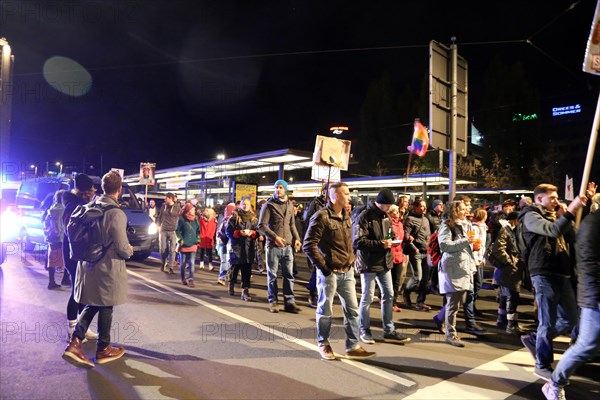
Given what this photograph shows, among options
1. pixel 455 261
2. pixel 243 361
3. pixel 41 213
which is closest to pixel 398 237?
pixel 455 261

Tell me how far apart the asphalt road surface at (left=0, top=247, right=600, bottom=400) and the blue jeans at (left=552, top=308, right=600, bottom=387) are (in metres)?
0.54

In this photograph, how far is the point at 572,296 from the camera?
15.2 ft

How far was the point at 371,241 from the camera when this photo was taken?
562 centimetres

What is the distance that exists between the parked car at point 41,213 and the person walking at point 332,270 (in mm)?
8696

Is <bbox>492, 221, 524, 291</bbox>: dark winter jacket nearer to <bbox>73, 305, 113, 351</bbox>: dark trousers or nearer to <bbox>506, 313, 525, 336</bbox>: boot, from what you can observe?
<bbox>506, 313, 525, 336</bbox>: boot

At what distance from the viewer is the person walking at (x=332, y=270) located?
5.04m

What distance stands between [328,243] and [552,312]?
8.08 ft

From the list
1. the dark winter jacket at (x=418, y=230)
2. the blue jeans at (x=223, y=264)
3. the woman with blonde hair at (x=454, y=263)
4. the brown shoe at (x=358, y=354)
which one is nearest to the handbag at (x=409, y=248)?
the dark winter jacket at (x=418, y=230)

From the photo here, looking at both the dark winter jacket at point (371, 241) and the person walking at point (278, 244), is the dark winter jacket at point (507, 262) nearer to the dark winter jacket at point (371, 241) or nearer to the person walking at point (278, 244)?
the dark winter jacket at point (371, 241)

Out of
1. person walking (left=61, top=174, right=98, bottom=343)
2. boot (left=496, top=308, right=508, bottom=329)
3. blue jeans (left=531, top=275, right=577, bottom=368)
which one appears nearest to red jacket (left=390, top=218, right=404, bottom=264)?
boot (left=496, top=308, right=508, bottom=329)

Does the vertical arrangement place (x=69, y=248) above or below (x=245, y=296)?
above

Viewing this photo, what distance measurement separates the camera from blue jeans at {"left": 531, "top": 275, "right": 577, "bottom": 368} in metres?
4.54

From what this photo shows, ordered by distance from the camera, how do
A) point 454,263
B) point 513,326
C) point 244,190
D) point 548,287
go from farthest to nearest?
point 244,190, point 513,326, point 454,263, point 548,287

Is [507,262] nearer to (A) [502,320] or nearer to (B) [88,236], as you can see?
(A) [502,320]
